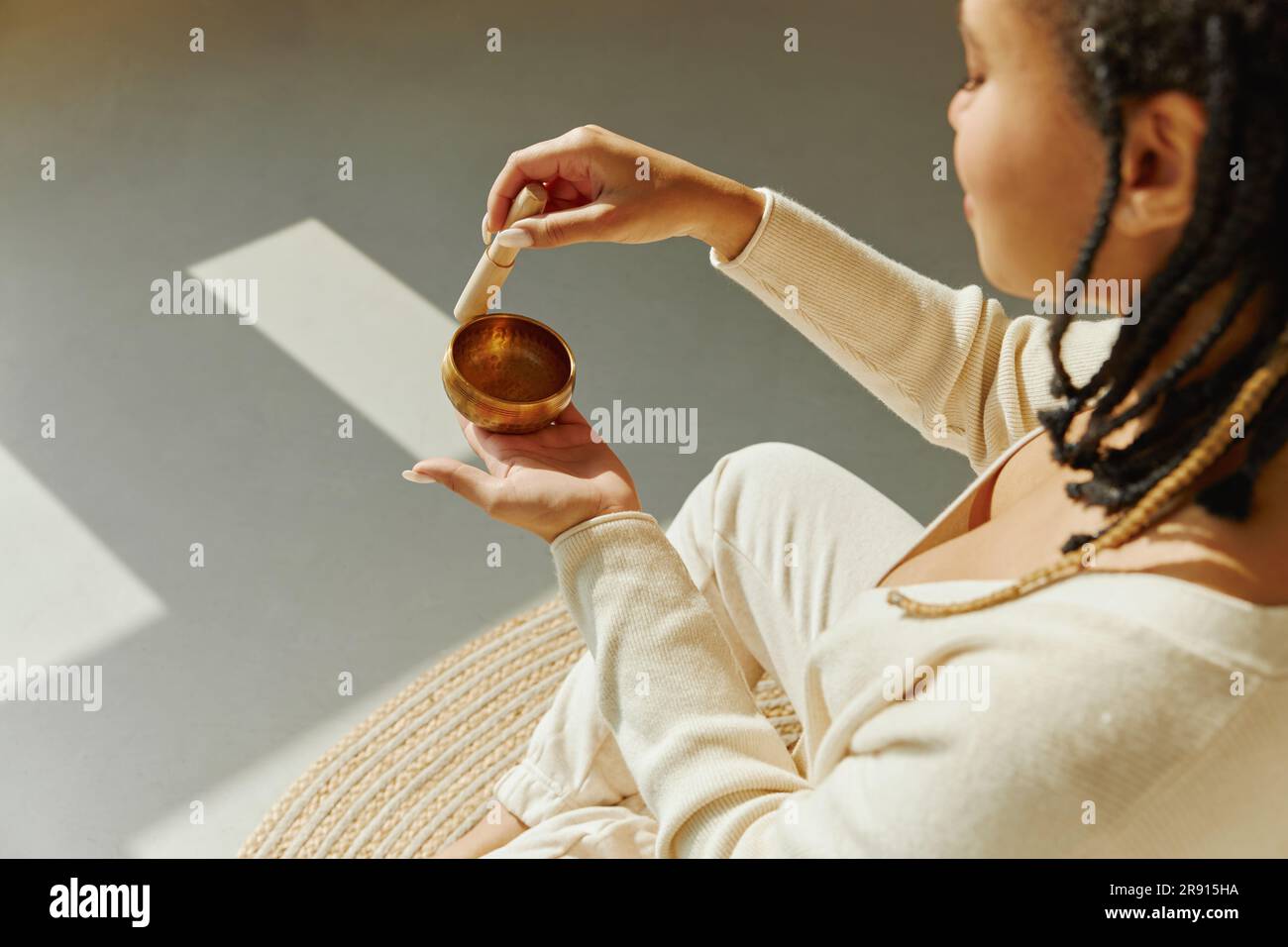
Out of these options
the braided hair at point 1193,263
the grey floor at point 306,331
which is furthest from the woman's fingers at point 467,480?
the grey floor at point 306,331

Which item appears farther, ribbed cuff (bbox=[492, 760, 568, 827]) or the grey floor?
the grey floor

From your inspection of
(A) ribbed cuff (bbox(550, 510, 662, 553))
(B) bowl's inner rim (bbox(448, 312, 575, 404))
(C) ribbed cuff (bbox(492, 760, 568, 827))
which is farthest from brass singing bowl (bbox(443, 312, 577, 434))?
(C) ribbed cuff (bbox(492, 760, 568, 827))

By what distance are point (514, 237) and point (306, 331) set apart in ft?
3.32

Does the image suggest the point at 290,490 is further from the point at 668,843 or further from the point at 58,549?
the point at 668,843

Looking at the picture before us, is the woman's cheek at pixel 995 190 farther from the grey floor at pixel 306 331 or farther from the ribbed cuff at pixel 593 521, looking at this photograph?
the grey floor at pixel 306 331

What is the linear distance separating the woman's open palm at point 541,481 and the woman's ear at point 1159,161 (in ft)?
1.48

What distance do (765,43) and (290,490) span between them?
1414 mm

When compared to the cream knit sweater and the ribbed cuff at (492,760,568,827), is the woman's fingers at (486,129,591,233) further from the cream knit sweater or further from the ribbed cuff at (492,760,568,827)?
the ribbed cuff at (492,760,568,827)

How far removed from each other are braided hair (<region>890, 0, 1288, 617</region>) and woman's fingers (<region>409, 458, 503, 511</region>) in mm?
338

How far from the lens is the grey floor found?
5.23ft

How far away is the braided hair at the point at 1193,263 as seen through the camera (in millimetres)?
607

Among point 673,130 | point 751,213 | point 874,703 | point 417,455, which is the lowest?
point 874,703

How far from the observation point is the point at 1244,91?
24.0 inches

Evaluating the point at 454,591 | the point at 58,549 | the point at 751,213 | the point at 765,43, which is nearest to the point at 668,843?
the point at 751,213
